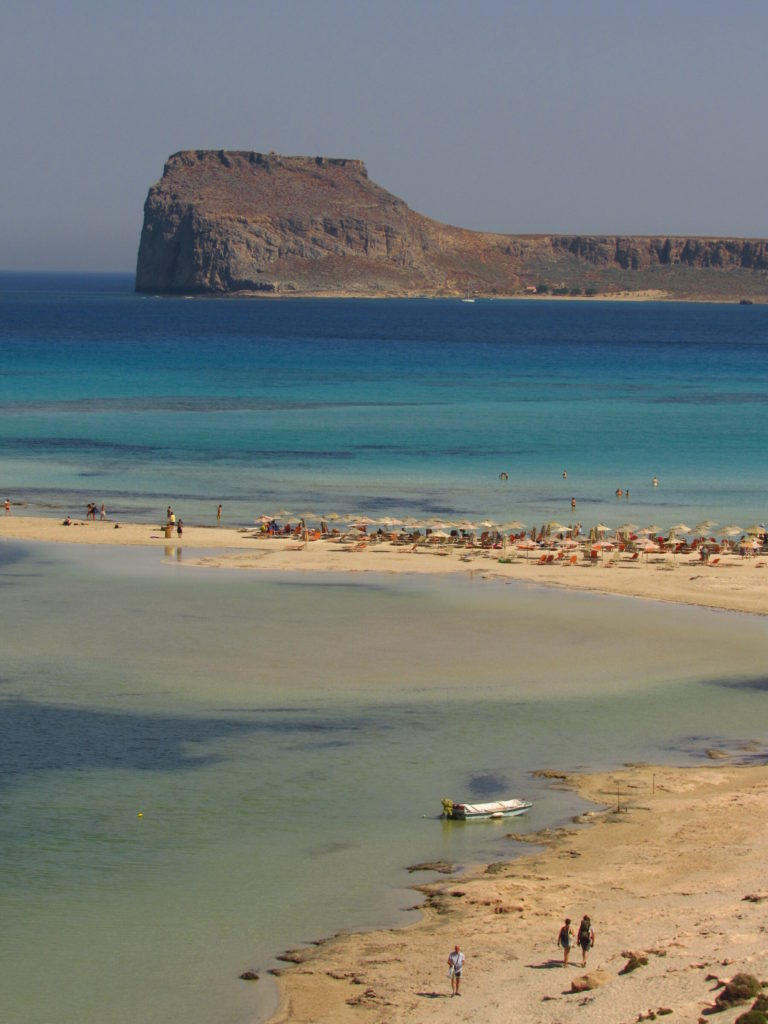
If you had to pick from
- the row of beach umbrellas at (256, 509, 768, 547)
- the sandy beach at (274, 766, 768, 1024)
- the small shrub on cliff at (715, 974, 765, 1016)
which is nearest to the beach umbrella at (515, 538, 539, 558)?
the row of beach umbrellas at (256, 509, 768, 547)

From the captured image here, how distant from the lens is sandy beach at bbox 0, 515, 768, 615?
41.2m

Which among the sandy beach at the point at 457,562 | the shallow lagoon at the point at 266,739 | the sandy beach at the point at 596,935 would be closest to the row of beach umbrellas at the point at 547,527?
the sandy beach at the point at 457,562

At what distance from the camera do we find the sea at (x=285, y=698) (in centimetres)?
2025

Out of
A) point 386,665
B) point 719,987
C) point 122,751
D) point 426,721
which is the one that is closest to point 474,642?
point 386,665

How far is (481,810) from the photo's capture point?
76.9 ft

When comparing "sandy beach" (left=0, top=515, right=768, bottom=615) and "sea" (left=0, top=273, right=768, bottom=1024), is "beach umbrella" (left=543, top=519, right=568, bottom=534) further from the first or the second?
"sea" (left=0, top=273, right=768, bottom=1024)

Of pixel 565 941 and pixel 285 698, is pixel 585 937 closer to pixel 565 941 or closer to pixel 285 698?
pixel 565 941

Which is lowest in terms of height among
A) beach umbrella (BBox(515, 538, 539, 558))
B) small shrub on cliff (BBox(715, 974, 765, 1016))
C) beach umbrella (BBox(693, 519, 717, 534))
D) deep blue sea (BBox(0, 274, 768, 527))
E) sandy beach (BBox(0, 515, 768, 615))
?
small shrub on cliff (BBox(715, 974, 765, 1016))

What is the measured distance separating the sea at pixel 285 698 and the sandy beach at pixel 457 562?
3.80 feet

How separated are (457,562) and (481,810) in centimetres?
2142

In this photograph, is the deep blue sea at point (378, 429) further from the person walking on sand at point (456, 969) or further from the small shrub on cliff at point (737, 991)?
the small shrub on cliff at point (737, 991)

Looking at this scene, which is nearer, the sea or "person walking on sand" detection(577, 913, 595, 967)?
"person walking on sand" detection(577, 913, 595, 967)

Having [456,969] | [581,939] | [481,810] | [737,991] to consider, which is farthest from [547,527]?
[737,991]

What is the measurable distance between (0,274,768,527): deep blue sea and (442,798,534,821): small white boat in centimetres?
2805
